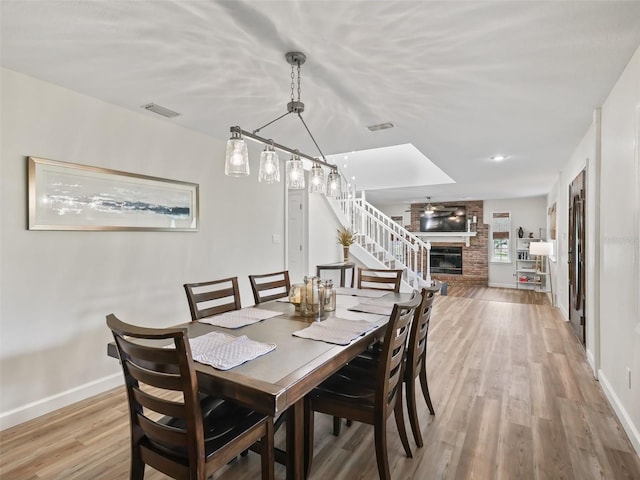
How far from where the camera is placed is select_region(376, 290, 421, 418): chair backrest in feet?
5.33

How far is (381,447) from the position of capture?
1696 mm

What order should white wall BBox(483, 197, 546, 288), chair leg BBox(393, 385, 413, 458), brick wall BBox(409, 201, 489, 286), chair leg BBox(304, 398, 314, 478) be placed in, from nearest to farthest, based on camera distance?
chair leg BBox(304, 398, 314, 478) < chair leg BBox(393, 385, 413, 458) < white wall BBox(483, 197, 546, 288) < brick wall BBox(409, 201, 489, 286)

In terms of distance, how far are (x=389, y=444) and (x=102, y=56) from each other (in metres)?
2.95

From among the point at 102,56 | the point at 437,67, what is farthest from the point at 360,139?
the point at 102,56

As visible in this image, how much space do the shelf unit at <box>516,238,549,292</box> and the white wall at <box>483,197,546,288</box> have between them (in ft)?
0.46

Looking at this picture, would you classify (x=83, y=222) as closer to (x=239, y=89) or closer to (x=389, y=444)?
(x=239, y=89)

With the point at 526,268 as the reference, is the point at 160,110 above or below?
above

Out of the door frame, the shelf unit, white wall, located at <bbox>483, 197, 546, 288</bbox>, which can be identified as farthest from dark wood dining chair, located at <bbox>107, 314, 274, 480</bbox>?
white wall, located at <bbox>483, 197, 546, 288</bbox>

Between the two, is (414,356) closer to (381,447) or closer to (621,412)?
(381,447)

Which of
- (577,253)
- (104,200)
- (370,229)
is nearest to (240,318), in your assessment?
(104,200)

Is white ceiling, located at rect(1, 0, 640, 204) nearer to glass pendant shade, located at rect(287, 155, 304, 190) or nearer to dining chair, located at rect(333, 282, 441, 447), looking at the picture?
glass pendant shade, located at rect(287, 155, 304, 190)

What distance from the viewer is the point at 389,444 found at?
2109 mm

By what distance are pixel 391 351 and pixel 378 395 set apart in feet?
0.75

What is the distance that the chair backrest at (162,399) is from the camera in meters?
1.18
